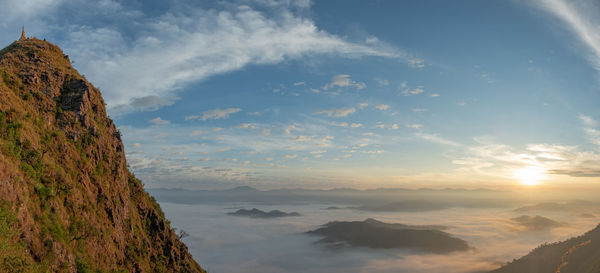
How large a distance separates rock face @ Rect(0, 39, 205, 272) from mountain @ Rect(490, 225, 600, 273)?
80.3 m

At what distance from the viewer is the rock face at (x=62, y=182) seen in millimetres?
15645

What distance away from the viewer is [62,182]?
779 inches

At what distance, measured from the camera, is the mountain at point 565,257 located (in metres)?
71.8

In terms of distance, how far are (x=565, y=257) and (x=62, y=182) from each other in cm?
11332

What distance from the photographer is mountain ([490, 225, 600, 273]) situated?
7181 centimetres

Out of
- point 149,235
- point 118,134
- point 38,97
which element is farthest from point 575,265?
point 38,97

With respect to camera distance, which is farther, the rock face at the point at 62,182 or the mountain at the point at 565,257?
the mountain at the point at 565,257

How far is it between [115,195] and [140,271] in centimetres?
670

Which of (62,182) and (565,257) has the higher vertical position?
(62,182)

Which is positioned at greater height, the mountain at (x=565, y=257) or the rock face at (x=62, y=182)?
the rock face at (x=62, y=182)

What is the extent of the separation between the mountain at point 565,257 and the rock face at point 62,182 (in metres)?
80.3

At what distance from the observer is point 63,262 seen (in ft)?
55.3

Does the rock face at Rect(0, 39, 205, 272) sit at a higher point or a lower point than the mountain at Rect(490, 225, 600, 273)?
higher

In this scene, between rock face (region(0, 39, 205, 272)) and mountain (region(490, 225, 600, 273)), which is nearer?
rock face (region(0, 39, 205, 272))
